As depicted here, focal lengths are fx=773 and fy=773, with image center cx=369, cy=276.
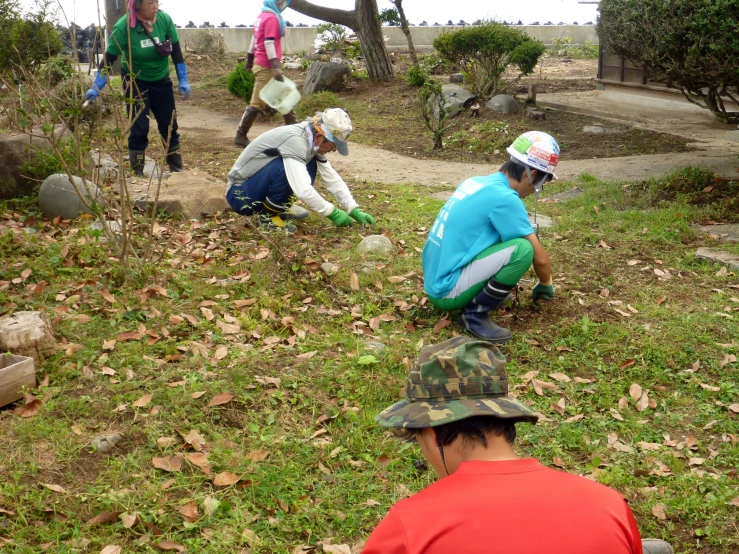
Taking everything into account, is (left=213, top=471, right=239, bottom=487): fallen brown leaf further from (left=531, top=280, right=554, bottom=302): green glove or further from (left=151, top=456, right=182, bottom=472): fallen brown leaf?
(left=531, top=280, right=554, bottom=302): green glove

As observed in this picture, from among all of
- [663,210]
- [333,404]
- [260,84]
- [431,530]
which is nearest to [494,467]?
[431,530]

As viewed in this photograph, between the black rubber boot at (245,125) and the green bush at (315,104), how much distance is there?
236cm

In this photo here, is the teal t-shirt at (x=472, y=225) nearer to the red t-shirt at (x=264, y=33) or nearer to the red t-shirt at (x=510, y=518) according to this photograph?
the red t-shirt at (x=510, y=518)

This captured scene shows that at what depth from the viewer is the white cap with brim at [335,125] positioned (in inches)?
228

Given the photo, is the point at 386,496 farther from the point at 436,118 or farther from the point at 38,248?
the point at 436,118

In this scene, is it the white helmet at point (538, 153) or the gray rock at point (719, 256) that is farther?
the gray rock at point (719, 256)

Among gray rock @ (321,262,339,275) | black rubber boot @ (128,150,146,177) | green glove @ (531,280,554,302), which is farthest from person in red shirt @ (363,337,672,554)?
black rubber boot @ (128,150,146,177)

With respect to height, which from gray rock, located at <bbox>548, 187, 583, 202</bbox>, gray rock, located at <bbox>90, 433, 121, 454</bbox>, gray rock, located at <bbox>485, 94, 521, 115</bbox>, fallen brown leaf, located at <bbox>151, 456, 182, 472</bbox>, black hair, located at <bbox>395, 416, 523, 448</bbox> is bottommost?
fallen brown leaf, located at <bbox>151, 456, 182, 472</bbox>

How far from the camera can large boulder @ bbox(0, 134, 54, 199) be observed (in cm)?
682

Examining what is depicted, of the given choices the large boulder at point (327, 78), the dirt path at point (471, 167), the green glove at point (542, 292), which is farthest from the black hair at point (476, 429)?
the large boulder at point (327, 78)

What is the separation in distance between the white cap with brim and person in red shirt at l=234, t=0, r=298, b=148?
12.2ft

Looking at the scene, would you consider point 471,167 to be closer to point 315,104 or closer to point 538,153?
point 315,104

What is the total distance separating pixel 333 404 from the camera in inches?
155

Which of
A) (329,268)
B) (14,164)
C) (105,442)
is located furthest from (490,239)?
(14,164)
